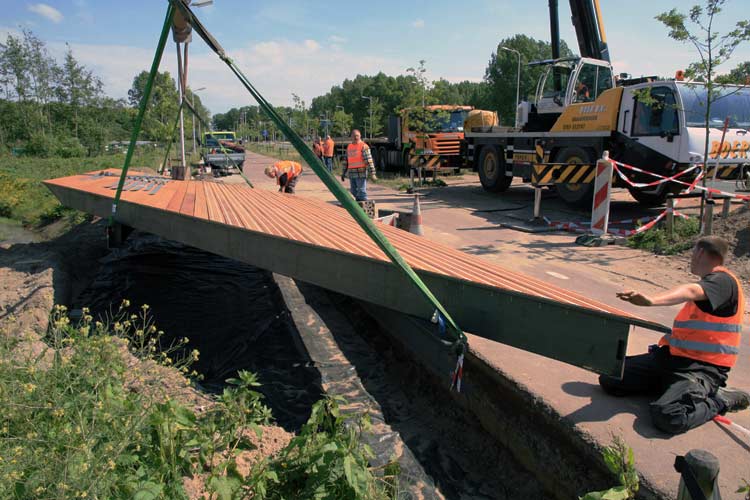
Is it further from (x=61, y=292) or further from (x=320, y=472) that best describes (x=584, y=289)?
(x=61, y=292)

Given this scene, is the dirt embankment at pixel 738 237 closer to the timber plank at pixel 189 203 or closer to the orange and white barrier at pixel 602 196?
the orange and white barrier at pixel 602 196

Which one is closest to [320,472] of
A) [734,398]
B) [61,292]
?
[734,398]

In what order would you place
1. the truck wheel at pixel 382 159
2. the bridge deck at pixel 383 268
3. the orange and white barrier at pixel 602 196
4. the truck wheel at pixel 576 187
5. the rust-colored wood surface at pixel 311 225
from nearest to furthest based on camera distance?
the bridge deck at pixel 383 268 → the rust-colored wood surface at pixel 311 225 → the orange and white barrier at pixel 602 196 → the truck wheel at pixel 576 187 → the truck wheel at pixel 382 159

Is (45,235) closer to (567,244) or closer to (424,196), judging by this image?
(424,196)

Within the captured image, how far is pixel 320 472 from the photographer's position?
7.15 ft

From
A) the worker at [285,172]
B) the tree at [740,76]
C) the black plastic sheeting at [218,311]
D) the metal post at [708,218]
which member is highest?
the tree at [740,76]

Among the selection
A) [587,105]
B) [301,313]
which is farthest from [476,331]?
[587,105]

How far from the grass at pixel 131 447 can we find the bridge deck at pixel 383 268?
3.28 ft

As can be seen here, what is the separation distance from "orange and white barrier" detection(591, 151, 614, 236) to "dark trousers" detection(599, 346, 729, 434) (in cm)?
502

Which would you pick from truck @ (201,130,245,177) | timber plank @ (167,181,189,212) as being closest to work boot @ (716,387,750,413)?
timber plank @ (167,181,189,212)

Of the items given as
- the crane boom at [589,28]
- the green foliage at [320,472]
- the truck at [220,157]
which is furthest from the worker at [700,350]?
the truck at [220,157]

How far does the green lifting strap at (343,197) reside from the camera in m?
2.88

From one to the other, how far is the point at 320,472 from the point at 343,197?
1.48m

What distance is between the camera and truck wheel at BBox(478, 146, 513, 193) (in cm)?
1284
